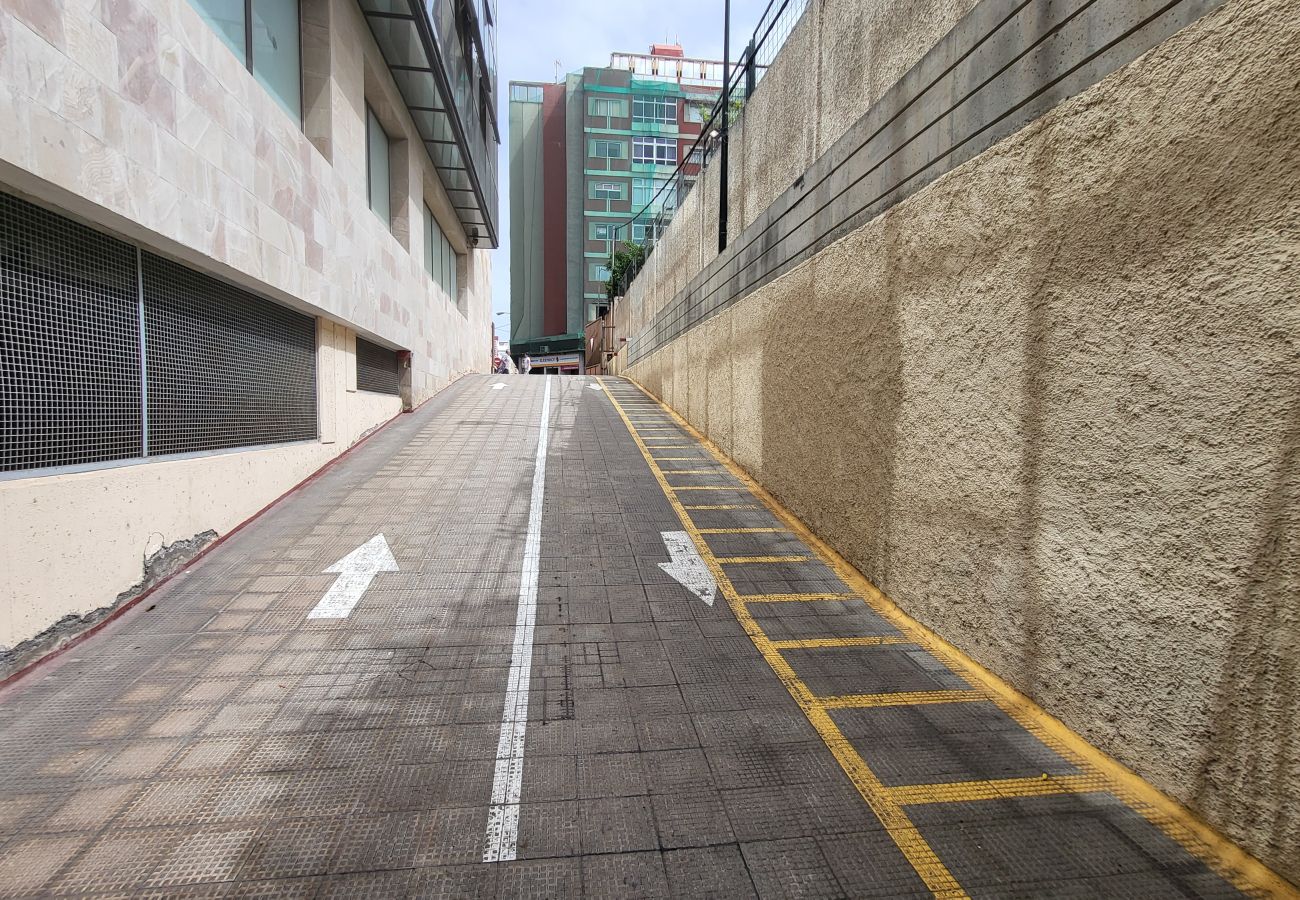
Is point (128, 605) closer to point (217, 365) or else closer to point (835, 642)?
point (217, 365)

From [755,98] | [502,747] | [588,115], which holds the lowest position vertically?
[502,747]

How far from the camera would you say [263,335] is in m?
8.17

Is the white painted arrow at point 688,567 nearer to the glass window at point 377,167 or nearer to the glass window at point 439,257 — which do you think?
the glass window at point 377,167

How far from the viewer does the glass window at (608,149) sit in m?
53.2

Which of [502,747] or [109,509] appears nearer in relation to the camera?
[502,747]

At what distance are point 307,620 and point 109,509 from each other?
1882 millimetres

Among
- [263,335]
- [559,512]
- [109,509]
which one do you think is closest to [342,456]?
[263,335]

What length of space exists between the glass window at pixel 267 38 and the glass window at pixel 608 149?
4773 centimetres

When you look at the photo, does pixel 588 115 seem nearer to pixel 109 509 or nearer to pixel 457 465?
pixel 457 465

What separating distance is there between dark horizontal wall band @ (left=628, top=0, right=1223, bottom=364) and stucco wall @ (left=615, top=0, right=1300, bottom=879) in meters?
0.17

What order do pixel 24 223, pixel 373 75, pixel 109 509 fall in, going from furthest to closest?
pixel 373 75 → pixel 109 509 → pixel 24 223

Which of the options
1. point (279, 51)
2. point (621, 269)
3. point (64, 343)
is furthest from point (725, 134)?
point (621, 269)

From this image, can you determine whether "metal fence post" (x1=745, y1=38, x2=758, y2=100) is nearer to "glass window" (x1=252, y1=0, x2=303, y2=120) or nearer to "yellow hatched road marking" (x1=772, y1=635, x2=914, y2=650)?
"glass window" (x1=252, y1=0, x2=303, y2=120)

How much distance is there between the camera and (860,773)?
3.58 metres
